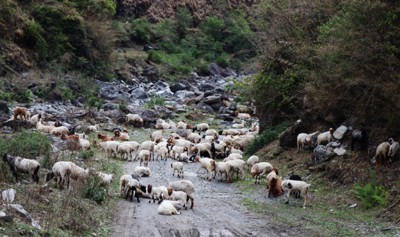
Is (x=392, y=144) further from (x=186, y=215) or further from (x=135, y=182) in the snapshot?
(x=135, y=182)

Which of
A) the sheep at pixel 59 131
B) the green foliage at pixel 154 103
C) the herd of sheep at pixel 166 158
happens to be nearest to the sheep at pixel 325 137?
the herd of sheep at pixel 166 158

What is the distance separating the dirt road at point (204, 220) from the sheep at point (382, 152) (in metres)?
2.98

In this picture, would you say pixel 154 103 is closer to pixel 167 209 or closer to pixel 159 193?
pixel 159 193

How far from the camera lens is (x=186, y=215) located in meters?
12.3

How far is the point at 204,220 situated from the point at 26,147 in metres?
5.39

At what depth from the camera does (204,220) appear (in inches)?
464

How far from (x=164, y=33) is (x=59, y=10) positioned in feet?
81.5

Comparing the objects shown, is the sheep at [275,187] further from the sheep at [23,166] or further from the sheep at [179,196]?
the sheep at [23,166]

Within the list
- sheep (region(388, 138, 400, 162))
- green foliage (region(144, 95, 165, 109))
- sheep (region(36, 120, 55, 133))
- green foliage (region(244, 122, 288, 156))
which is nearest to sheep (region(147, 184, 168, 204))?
sheep (region(388, 138, 400, 162))

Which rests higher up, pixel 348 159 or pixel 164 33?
pixel 164 33

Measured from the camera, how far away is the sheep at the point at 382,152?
13.6 metres

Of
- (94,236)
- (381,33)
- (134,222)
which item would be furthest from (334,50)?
(94,236)

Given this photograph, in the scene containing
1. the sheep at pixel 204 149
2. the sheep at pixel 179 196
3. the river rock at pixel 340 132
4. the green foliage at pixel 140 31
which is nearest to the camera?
the sheep at pixel 179 196

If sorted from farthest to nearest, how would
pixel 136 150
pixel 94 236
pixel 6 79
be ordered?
pixel 6 79 < pixel 136 150 < pixel 94 236
